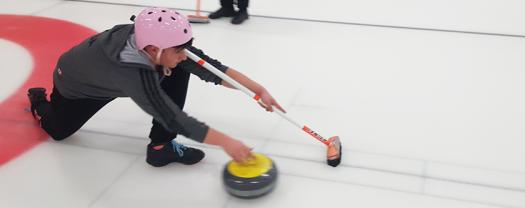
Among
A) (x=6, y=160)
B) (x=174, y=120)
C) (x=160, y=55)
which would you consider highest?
(x=160, y=55)

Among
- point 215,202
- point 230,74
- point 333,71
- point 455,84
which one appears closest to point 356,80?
point 333,71

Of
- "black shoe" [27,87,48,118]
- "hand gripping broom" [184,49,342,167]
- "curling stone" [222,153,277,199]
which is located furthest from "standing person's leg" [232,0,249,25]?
"curling stone" [222,153,277,199]

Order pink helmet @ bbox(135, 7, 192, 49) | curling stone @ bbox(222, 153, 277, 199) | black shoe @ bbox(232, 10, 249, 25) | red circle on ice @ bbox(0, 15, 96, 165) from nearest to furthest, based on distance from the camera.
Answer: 1. pink helmet @ bbox(135, 7, 192, 49)
2. curling stone @ bbox(222, 153, 277, 199)
3. red circle on ice @ bbox(0, 15, 96, 165)
4. black shoe @ bbox(232, 10, 249, 25)

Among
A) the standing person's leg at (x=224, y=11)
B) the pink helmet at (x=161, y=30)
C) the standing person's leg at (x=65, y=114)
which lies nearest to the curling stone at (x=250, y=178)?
the pink helmet at (x=161, y=30)

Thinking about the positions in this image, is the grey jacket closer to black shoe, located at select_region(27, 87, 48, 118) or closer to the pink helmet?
the pink helmet

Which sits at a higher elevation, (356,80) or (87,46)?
(87,46)

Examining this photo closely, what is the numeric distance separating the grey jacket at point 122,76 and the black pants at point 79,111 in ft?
0.14

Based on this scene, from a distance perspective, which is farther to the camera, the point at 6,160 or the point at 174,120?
the point at 6,160

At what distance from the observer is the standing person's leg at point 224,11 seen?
12.4ft

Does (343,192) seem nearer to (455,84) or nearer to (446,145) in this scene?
(446,145)

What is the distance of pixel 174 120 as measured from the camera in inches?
66.9

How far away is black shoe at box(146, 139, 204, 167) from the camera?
2.07m

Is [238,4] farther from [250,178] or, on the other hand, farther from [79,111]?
[250,178]

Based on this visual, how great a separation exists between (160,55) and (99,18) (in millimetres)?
2308
